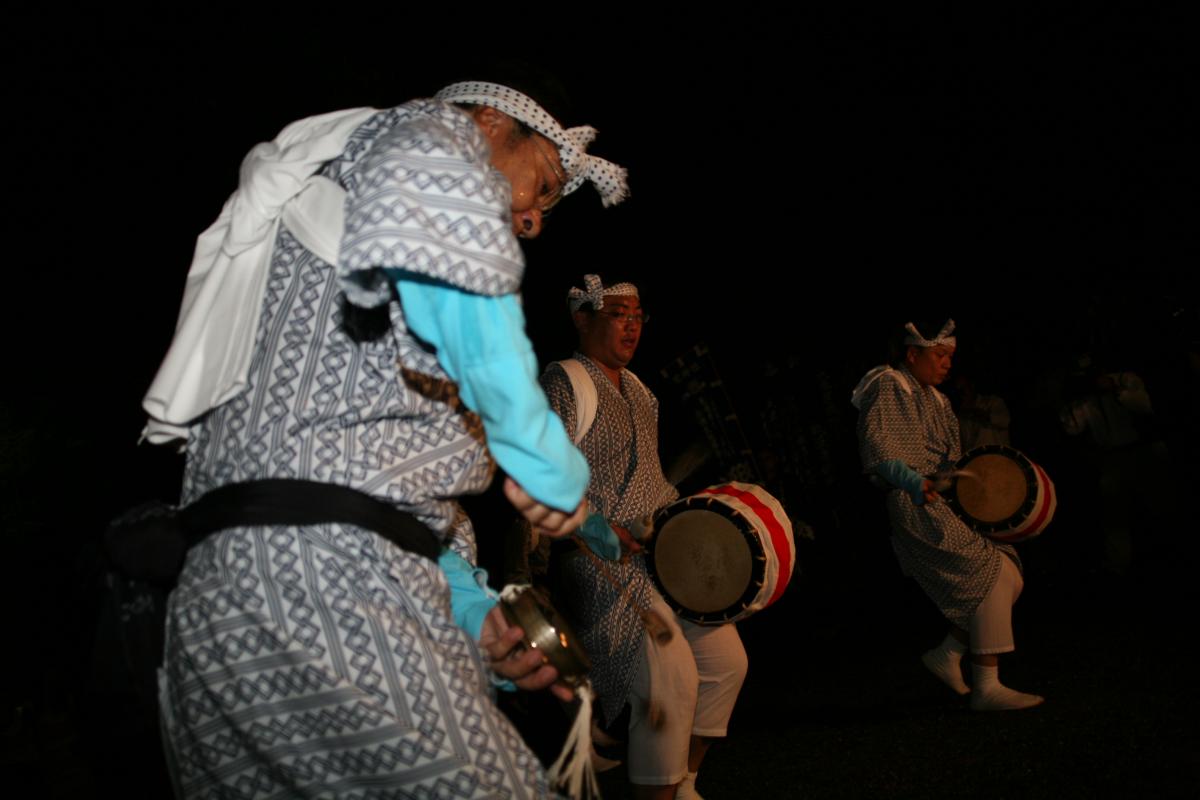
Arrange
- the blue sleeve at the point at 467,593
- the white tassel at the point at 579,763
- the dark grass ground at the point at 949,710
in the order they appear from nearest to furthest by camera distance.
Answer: the white tassel at the point at 579,763
the blue sleeve at the point at 467,593
the dark grass ground at the point at 949,710

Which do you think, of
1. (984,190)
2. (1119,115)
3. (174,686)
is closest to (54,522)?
(174,686)

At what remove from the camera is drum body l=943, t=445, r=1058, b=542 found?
5289mm

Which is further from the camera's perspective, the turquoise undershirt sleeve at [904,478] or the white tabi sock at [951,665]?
the white tabi sock at [951,665]

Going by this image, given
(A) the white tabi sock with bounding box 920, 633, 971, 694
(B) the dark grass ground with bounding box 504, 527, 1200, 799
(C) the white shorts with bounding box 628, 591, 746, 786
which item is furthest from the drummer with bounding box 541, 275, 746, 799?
(A) the white tabi sock with bounding box 920, 633, 971, 694

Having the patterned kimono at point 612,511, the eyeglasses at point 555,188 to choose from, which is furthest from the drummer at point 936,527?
the eyeglasses at point 555,188

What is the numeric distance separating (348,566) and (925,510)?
14.8 ft

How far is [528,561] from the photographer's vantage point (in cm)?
423

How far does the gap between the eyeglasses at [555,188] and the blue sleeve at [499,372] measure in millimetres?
636

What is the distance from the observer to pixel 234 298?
5.06 ft

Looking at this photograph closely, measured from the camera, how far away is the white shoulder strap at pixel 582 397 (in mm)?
3777

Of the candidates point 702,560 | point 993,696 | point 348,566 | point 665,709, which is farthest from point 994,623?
point 348,566

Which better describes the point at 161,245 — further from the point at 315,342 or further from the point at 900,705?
the point at 900,705

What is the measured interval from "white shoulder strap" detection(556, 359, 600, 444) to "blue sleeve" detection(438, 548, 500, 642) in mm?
1905

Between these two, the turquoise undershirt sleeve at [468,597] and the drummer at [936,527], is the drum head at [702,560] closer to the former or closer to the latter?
the drummer at [936,527]
